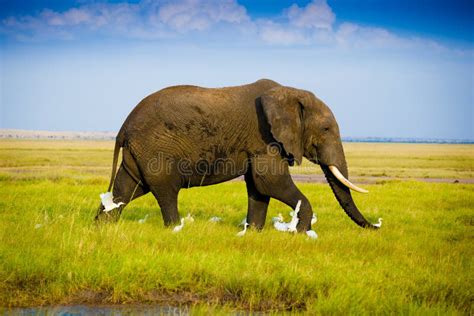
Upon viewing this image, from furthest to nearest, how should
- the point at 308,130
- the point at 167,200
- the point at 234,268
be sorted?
the point at 308,130 → the point at 167,200 → the point at 234,268

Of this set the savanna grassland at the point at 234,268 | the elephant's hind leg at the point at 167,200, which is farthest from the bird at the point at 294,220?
the elephant's hind leg at the point at 167,200

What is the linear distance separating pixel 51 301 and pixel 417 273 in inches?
169

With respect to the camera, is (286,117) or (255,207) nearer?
(286,117)

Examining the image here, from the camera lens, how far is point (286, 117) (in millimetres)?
9805

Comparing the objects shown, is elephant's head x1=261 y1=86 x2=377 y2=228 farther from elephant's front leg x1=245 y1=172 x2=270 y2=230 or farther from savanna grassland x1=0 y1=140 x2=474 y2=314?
savanna grassland x1=0 y1=140 x2=474 y2=314

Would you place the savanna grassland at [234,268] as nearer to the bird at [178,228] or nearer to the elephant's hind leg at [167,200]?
the bird at [178,228]

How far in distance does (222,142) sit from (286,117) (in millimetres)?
1086

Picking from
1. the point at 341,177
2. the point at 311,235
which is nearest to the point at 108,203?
the point at 311,235

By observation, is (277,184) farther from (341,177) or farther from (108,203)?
(108,203)

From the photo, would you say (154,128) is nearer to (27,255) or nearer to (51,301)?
(27,255)

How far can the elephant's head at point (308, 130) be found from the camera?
9.76m

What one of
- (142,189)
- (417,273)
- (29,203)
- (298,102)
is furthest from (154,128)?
(29,203)

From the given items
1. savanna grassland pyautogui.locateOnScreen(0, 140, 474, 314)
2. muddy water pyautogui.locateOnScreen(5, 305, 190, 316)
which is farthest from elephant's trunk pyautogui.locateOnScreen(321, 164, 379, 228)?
muddy water pyautogui.locateOnScreen(5, 305, 190, 316)

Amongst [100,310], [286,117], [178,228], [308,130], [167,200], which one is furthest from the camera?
[308,130]
